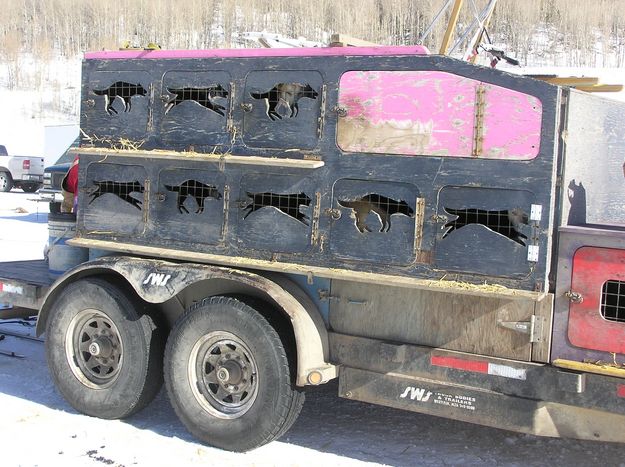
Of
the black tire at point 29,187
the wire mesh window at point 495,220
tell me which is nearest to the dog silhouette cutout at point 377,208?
the wire mesh window at point 495,220

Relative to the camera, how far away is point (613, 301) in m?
4.47

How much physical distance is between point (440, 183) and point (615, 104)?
1485 millimetres

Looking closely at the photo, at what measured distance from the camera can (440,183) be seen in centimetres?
472

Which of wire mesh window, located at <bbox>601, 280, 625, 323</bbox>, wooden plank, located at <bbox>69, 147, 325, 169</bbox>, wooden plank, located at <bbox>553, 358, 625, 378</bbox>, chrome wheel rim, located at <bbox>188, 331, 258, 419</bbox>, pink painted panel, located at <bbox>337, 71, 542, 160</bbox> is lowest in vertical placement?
chrome wheel rim, located at <bbox>188, 331, 258, 419</bbox>

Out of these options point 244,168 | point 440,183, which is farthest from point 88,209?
point 440,183

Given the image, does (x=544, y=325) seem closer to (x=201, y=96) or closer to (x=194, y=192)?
(x=194, y=192)

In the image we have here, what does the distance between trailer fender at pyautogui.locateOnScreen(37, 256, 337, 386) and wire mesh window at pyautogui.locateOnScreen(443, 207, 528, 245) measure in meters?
1.08

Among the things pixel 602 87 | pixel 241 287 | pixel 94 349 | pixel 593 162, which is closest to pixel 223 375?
pixel 241 287

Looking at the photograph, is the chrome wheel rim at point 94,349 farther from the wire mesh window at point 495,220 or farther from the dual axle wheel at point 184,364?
the wire mesh window at point 495,220

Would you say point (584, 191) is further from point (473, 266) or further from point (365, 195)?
point (365, 195)

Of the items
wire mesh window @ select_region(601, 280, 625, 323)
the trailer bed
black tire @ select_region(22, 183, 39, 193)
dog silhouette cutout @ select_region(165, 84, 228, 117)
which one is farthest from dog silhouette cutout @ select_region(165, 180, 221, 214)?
black tire @ select_region(22, 183, 39, 193)

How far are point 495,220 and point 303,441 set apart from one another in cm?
215

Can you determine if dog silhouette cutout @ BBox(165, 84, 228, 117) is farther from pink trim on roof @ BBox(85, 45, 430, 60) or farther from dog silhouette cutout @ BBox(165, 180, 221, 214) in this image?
dog silhouette cutout @ BBox(165, 180, 221, 214)

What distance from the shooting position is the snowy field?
528 centimetres
